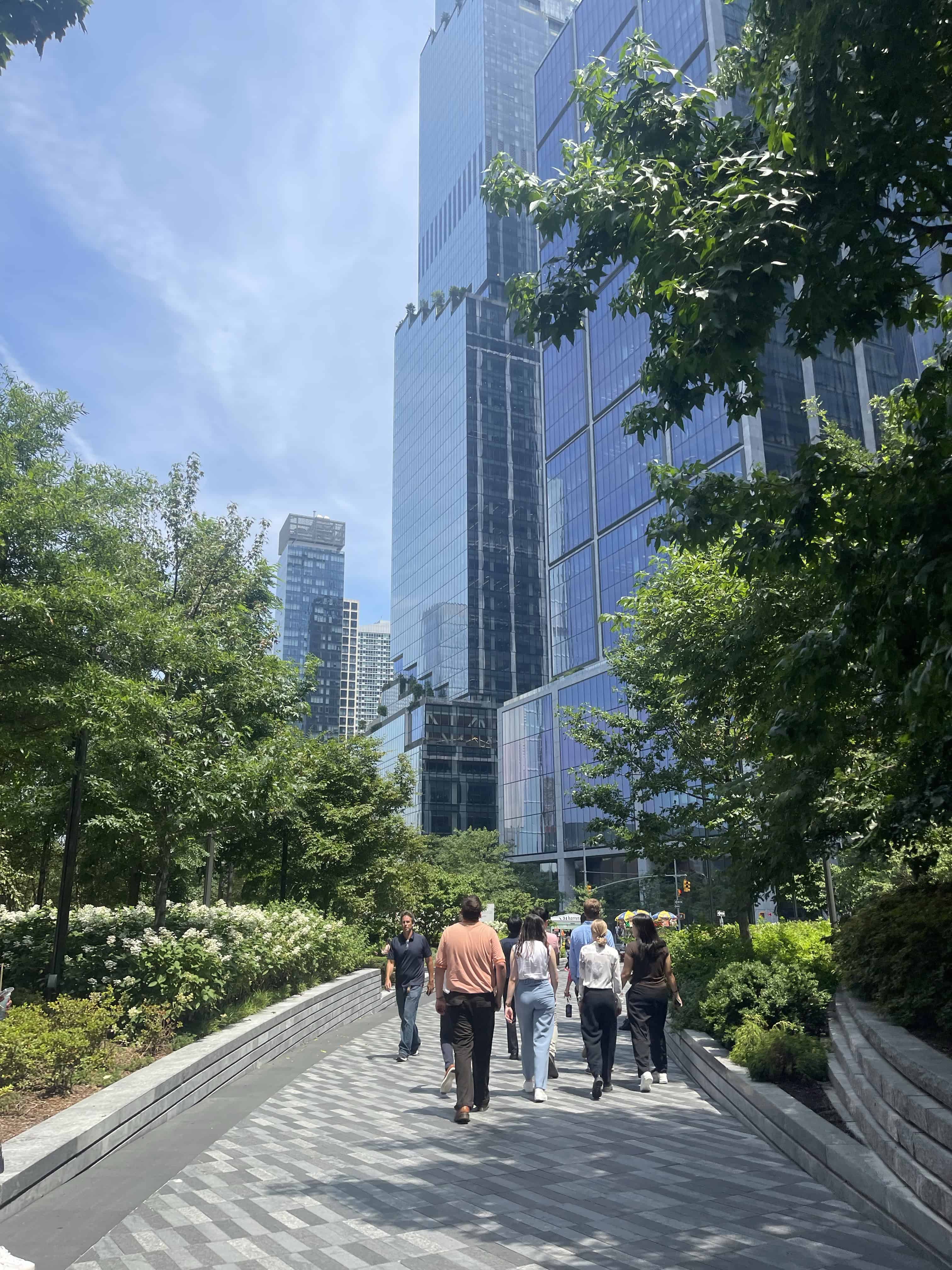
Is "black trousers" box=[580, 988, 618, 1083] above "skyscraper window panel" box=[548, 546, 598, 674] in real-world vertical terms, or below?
below

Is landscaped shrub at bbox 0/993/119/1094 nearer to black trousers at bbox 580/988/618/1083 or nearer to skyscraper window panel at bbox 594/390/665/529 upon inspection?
black trousers at bbox 580/988/618/1083

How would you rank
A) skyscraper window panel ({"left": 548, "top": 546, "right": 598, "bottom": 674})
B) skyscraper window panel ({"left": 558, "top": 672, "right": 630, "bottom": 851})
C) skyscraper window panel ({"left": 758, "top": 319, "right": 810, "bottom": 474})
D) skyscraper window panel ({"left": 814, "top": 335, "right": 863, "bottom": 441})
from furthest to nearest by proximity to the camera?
1. skyscraper window panel ({"left": 548, "top": 546, "right": 598, "bottom": 674})
2. skyscraper window panel ({"left": 558, "top": 672, "right": 630, "bottom": 851})
3. skyscraper window panel ({"left": 814, "top": 335, "right": 863, "bottom": 441})
4. skyscraper window panel ({"left": 758, "top": 319, "right": 810, "bottom": 474})

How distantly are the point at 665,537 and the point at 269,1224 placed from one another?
16.4ft

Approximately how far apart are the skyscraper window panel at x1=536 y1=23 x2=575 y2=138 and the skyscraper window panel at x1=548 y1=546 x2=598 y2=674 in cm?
4698

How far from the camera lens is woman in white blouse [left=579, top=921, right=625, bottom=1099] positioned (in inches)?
349

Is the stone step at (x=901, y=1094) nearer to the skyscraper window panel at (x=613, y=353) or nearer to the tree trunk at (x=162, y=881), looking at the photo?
the tree trunk at (x=162, y=881)

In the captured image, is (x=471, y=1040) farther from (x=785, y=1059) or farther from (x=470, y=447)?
(x=470, y=447)

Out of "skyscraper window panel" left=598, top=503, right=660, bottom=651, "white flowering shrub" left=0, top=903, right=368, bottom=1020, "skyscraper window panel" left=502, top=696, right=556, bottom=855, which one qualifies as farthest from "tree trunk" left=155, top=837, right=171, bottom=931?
"skyscraper window panel" left=502, top=696, right=556, bottom=855

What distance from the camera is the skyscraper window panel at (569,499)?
7881cm

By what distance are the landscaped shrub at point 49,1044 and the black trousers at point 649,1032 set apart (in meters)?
5.05

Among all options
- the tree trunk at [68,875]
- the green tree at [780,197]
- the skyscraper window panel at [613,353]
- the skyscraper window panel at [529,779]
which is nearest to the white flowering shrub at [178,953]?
the tree trunk at [68,875]

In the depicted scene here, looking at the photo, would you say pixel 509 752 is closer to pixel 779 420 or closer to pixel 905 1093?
pixel 779 420

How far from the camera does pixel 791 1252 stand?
439 cm

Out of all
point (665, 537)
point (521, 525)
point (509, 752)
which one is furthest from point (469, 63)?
point (665, 537)
